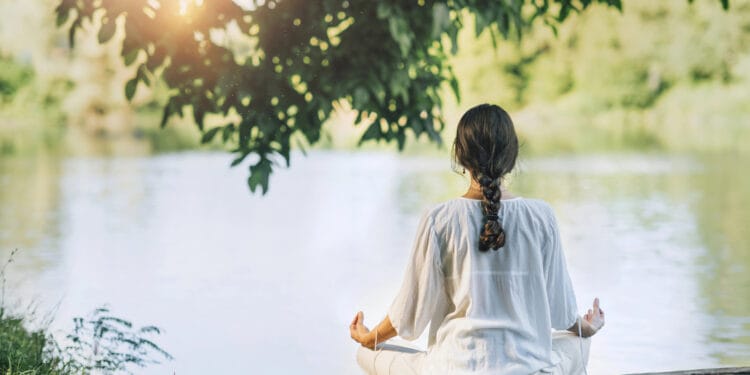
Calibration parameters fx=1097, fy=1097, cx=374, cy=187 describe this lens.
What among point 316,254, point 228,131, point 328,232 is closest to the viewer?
point 228,131

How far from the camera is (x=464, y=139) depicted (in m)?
2.54

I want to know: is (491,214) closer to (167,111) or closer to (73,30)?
(167,111)

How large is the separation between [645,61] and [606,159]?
64.3 ft

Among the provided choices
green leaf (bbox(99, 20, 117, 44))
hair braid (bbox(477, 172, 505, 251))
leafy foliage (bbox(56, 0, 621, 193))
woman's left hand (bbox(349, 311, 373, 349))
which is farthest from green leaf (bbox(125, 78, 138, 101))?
hair braid (bbox(477, 172, 505, 251))

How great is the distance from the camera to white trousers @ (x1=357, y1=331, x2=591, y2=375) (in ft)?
8.77

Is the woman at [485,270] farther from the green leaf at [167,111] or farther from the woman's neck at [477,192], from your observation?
the green leaf at [167,111]

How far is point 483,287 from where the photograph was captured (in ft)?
8.36

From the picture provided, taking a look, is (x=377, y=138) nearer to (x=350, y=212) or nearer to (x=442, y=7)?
(x=442, y=7)

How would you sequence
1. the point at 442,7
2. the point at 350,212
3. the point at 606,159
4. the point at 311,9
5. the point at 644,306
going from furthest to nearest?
1. the point at 606,159
2. the point at 350,212
3. the point at 644,306
4. the point at 311,9
5. the point at 442,7

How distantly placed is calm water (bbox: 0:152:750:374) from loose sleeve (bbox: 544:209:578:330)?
11.2 ft

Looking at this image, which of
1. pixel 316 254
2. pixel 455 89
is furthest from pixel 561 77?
pixel 455 89

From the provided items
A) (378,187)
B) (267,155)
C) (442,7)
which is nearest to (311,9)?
(267,155)

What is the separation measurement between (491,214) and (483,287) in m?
0.18

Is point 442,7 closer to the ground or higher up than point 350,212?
higher up
